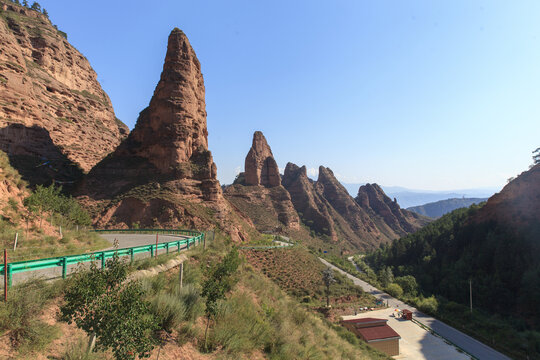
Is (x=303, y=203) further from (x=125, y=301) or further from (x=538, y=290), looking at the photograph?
(x=125, y=301)

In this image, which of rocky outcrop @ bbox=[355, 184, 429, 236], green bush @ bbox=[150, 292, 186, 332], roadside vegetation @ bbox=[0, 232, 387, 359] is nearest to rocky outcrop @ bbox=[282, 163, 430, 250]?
rocky outcrop @ bbox=[355, 184, 429, 236]

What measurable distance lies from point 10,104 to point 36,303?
160ft

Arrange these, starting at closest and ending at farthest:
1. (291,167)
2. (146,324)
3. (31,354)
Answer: (31,354), (146,324), (291,167)

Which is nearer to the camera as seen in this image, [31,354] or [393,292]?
[31,354]

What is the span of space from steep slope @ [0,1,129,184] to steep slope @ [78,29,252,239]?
8.10 metres

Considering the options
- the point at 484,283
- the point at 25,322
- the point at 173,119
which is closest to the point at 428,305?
the point at 484,283

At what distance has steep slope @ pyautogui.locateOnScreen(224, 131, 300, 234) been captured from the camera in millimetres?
103094

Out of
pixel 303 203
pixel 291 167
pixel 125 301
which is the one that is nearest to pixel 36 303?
pixel 125 301

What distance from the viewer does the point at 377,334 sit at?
31.2m

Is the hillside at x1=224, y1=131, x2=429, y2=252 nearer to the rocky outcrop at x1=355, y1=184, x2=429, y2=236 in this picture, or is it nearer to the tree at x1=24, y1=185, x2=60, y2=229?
the rocky outcrop at x1=355, y1=184, x2=429, y2=236

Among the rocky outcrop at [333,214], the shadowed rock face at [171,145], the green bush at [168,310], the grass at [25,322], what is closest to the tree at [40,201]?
the grass at [25,322]

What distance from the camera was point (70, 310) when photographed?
217 inches

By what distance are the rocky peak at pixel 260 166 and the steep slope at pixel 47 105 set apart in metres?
57.7

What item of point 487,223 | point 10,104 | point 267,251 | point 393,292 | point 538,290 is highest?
point 10,104
